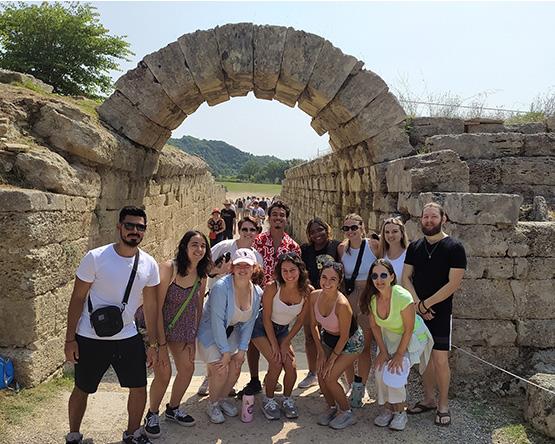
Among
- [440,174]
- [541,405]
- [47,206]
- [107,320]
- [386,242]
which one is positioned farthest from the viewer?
[440,174]

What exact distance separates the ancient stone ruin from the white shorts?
1773 mm

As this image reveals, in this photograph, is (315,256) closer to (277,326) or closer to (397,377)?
(277,326)

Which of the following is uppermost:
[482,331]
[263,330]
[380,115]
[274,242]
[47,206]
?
[380,115]

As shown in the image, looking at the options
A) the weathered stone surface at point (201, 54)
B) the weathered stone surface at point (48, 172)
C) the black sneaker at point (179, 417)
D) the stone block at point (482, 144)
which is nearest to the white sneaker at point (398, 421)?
the black sneaker at point (179, 417)

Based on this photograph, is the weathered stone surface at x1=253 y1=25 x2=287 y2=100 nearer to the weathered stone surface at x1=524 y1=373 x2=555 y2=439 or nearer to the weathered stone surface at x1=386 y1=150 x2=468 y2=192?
the weathered stone surface at x1=386 y1=150 x2=468 y2=192

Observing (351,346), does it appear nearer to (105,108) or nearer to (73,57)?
(105,108)

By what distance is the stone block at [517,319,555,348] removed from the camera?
4957 millimetres

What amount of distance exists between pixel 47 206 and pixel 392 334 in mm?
3543

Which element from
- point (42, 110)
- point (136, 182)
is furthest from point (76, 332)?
point (136, 182)

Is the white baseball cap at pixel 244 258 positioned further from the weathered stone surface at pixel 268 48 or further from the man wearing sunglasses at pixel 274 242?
the weathered stone surface at pixel 268 48

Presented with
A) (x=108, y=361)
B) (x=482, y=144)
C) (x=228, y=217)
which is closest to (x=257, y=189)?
(x=228, y=217)

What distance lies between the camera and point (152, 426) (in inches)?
153

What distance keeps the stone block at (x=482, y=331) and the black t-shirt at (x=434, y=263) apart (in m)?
0.88

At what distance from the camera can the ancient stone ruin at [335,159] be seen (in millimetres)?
4801
